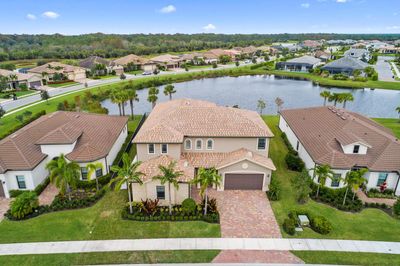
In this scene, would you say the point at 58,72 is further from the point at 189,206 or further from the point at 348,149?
the point at 348,149

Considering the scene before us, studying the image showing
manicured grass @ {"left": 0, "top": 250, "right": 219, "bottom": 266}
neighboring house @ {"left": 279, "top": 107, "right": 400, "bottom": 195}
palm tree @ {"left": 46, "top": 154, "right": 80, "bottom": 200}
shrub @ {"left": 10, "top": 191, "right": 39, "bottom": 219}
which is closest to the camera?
manicured grass @ {"left": 0, "top": 250, "right": 219, "bottom": 266}

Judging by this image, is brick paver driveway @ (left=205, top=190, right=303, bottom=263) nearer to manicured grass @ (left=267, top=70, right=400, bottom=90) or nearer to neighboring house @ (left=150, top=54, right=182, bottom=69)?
manicured grass @ (left=267, top=70, right=400, bottom=90)

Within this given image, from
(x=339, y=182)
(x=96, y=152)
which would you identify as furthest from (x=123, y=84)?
(x=339, y=182)

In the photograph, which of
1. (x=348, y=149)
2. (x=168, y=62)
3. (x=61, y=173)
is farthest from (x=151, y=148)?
(x=168, y=62)

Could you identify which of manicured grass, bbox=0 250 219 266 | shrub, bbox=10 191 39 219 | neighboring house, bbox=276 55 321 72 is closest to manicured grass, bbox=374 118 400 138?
manicured grass, bbox=0 250 219 266

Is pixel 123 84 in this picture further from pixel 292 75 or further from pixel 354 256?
pixel 354 256
